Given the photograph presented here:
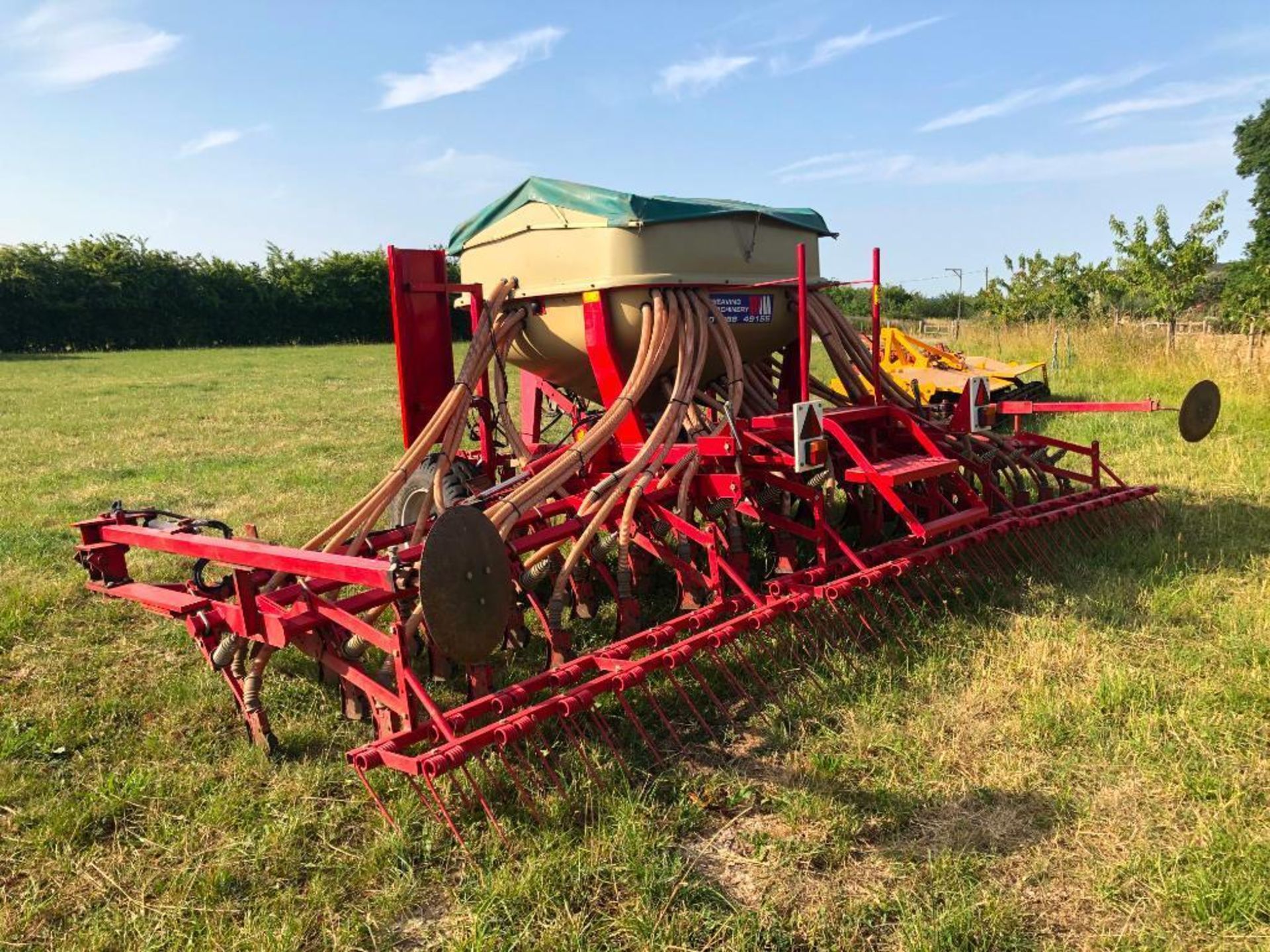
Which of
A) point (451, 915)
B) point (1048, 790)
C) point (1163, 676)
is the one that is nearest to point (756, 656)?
point (1048, 790)

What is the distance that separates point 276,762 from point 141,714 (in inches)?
31.4

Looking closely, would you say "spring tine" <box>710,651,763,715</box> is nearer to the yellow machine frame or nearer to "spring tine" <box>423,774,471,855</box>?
"spring tine" <box>423,774,471,855</box>

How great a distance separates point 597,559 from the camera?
3.64m

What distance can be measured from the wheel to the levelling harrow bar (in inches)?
0.8

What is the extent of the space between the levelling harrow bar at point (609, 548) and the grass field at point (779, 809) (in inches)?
7.9

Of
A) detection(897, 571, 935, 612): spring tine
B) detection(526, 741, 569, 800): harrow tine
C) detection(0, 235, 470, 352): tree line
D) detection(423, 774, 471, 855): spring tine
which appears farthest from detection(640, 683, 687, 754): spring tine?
detection(0, 235, 470, 352): tree line

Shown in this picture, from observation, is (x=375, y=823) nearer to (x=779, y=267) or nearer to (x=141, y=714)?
(x=141, y=714)

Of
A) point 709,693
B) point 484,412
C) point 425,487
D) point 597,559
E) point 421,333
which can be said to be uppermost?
point 421,333

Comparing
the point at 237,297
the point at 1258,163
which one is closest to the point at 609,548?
the point at 237,297

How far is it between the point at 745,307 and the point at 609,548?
1684mm

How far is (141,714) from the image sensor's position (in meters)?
3.49

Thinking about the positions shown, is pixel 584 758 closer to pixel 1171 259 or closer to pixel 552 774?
pixel 552 774

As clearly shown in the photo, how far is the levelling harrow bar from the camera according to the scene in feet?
8.93

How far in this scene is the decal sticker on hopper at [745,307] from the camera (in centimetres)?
459
